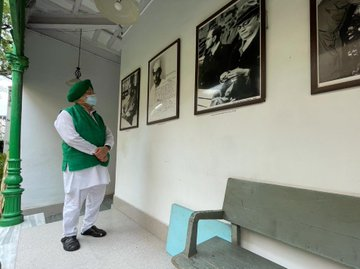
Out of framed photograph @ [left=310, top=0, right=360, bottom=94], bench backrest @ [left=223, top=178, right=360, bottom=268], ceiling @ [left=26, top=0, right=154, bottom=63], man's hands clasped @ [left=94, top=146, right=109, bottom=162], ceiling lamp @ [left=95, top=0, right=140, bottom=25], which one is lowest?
bench backrest @ [left=223, top=178, right=360, bottom=268]

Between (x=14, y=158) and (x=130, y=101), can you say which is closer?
(x=14, y=158)

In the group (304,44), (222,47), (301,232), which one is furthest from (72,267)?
(304,44)

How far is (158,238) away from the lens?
2141 millimetres

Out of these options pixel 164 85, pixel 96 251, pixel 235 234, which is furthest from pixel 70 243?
pixel 164 85

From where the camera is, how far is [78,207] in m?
2.02

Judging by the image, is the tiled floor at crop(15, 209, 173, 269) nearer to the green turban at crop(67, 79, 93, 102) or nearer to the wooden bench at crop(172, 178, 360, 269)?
the wooden bench at crop(172, 178, 360, 269)

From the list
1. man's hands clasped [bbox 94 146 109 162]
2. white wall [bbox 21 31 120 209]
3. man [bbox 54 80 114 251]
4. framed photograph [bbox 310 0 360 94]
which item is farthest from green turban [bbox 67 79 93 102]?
white wall [bbox 21 31 120 209]

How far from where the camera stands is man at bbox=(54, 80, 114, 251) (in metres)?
1.95

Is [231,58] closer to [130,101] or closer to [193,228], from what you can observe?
[193,228]

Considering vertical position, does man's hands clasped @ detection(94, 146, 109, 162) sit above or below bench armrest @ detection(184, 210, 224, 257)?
above

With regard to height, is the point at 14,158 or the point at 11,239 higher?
the point at 14,158

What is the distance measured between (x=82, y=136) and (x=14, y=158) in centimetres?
129

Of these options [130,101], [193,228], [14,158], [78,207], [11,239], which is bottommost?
[11,239]

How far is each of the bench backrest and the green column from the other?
2468 millimetres
